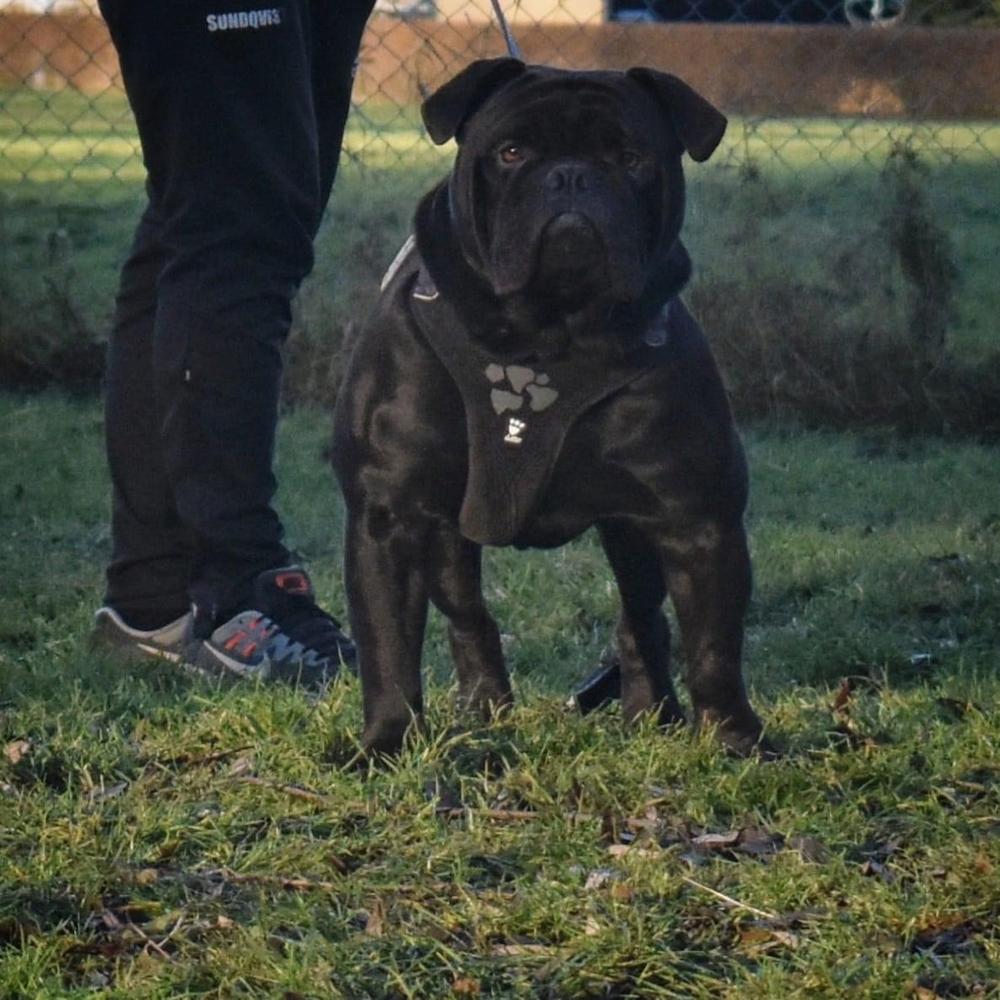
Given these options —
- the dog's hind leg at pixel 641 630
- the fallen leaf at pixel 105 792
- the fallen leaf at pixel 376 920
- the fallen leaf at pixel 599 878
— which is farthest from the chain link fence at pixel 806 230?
the fallen leaf at pixel 376 920

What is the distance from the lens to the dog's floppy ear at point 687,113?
133 inches

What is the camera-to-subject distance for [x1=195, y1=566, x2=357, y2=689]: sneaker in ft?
13.6

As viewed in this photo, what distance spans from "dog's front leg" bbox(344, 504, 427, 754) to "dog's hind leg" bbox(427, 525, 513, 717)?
0.84ft

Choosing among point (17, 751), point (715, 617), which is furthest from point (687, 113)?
point (17, 751)

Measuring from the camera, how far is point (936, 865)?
117 inches

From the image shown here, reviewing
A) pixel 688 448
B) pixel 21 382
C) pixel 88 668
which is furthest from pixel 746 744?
pixel 21 382

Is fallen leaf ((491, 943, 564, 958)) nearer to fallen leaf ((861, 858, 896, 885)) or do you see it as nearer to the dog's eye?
fallen leaf ((861, 858, 896, 885))

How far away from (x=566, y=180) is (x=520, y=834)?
3.46 feet

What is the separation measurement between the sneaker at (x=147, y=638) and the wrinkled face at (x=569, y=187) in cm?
138

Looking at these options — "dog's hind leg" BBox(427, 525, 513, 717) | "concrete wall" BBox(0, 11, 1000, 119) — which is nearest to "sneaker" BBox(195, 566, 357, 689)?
"dog's hind leg" BBox(427, 525, 513, 717)

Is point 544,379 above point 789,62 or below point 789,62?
above

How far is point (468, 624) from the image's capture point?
380cm

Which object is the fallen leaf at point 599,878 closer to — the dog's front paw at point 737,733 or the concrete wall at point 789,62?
the dog's front paw at point 737,733

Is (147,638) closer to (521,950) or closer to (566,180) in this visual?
(566,180)
